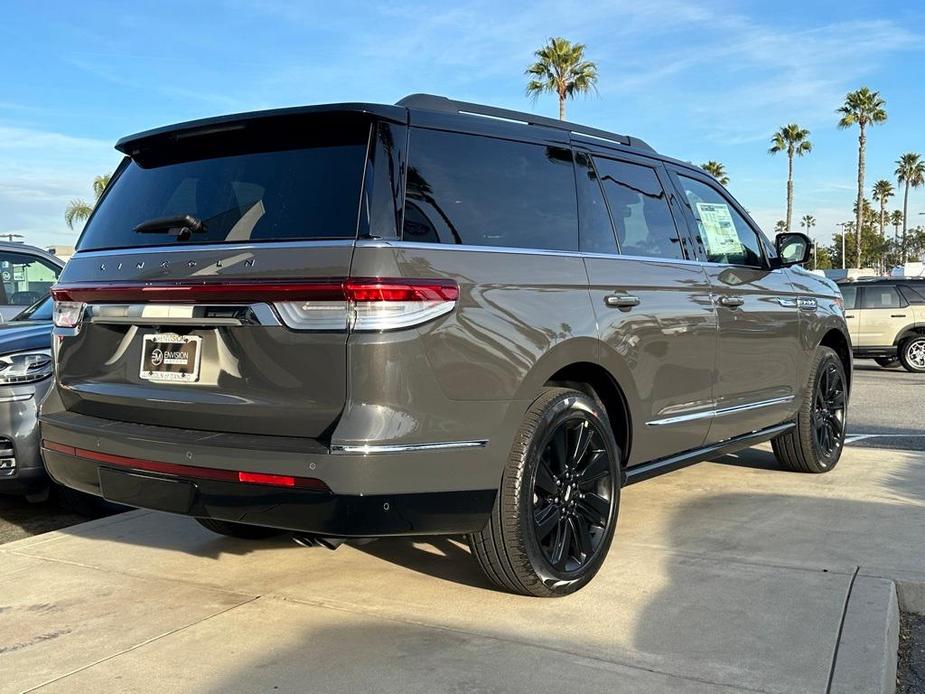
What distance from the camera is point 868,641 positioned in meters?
3.24

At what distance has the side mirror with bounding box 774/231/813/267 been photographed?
5.78 m

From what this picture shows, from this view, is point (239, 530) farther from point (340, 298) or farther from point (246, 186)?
point (340, 298)

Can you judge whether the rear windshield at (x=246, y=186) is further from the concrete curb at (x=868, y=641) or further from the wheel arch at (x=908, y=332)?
the wheel arch at (x=908, y=332)

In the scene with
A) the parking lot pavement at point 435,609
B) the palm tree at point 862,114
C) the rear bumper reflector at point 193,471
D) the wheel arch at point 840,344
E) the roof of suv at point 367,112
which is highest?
the palm tree at point 862,114

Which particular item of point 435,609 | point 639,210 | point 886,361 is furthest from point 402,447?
point 886,361

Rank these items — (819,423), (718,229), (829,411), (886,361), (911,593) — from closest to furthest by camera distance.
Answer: (911,593), (718,229), (819,423), (829,411), (886,361)

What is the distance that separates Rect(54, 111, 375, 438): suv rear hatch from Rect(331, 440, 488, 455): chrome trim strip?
12cm

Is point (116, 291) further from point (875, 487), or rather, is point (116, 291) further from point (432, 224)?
point (875, 487)

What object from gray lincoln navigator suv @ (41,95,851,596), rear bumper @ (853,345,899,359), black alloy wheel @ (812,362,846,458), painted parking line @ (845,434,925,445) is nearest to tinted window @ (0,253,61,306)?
gray lincoln navigator suv @ (41,95,851,596)

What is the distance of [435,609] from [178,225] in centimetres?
177

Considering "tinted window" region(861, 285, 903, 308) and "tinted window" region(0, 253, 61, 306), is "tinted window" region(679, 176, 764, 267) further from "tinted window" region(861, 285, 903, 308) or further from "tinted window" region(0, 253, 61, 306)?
"tinted window" region(861, 285, 903, 308)

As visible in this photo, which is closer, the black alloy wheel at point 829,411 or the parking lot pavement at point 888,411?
the black alloy wheel at point 829,411

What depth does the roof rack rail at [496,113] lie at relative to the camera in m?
3.60

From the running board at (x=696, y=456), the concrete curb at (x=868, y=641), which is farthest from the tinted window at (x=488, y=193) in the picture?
the concrete curb at (x=868, y=641)
